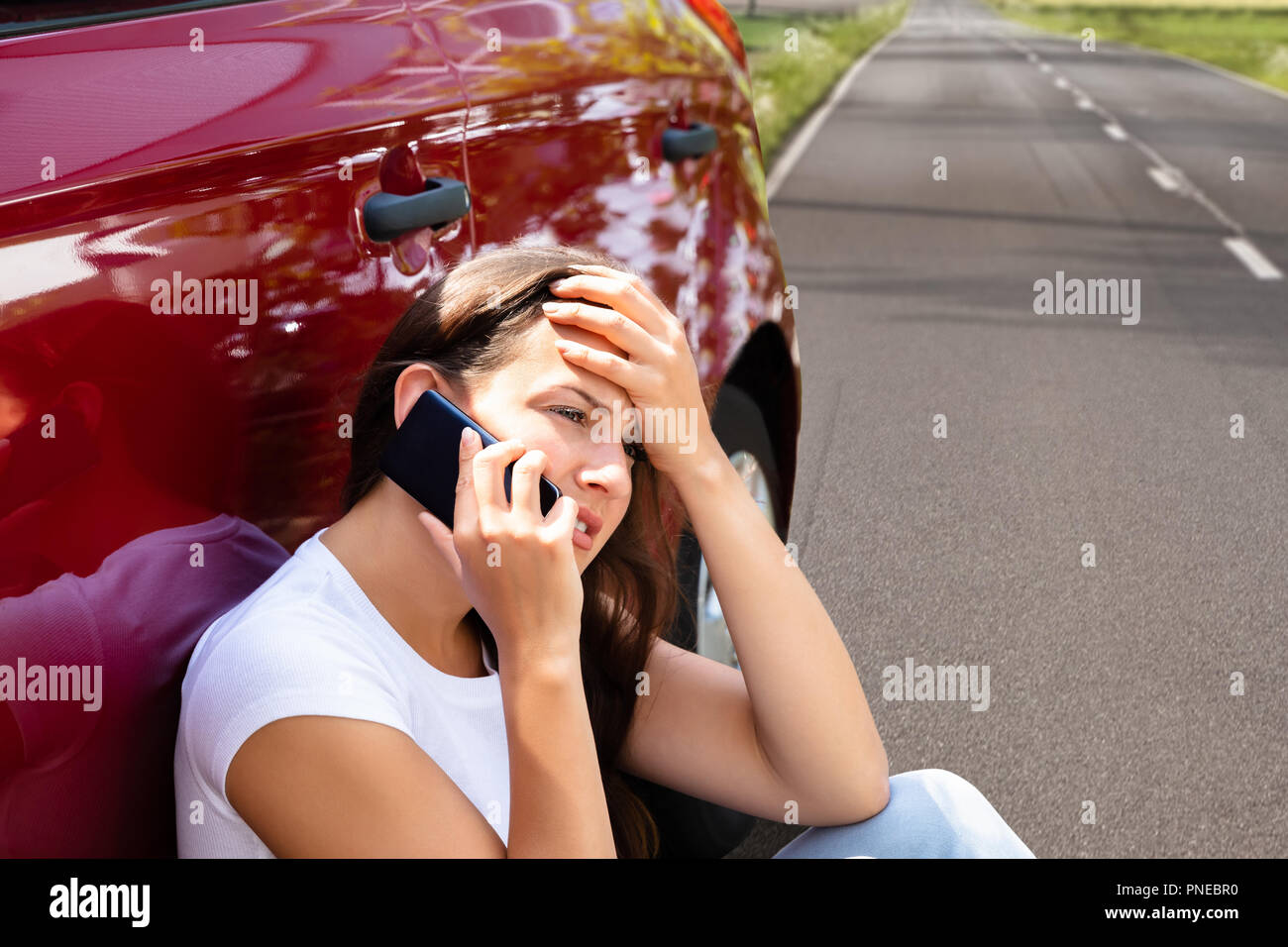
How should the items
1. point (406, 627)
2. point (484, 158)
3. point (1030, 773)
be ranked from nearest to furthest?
point (406, 627) < point (484, 158) < point (1030, 773)

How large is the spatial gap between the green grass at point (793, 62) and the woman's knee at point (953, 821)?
4525 mm

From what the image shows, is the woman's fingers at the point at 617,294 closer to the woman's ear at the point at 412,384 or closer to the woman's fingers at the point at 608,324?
the woman's fingers at the point at 608,324

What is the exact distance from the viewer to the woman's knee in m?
1.98

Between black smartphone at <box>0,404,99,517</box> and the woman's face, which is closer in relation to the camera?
black smartphone at <box>0,404,99,517</box>

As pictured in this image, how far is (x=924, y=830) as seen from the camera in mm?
2033

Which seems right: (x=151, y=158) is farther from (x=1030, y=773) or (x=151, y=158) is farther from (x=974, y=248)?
(x=974, y=248)

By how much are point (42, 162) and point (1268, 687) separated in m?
3.39

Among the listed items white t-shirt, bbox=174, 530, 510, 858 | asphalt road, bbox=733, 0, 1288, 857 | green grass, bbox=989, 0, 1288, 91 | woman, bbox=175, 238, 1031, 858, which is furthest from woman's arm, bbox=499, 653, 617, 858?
green grass, bbox=989, 0, 1288, 91

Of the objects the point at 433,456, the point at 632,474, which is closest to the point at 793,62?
the point at 632,474

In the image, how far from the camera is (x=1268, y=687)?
3904 millimetres

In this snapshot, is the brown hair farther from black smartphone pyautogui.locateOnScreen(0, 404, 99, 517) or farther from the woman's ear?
black smartphone pyautogui.locateOnScreen(0, 404, 99, 517)

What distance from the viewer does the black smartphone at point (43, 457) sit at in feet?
4.80

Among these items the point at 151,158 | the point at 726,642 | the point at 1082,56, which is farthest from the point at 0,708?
the point at 1082,56

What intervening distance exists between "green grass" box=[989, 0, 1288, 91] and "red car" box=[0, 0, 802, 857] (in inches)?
1134
